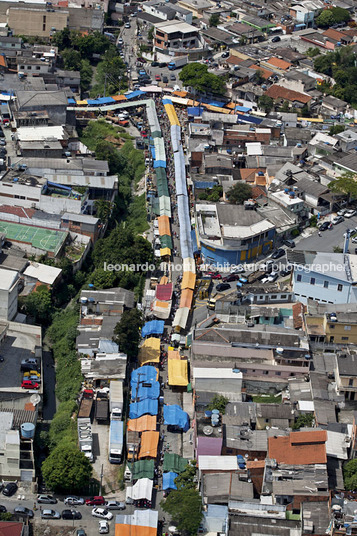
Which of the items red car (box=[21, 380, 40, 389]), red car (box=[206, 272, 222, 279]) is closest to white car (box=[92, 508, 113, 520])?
red car (box=[21, 380, 40, 389])

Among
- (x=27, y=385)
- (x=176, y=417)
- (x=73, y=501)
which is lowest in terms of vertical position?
(x=73, y=501)

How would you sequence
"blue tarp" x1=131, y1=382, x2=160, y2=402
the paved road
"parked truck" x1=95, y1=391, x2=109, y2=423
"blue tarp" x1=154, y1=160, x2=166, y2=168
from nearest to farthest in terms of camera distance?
"parked truck" x1=95, y1=391, x2=109, y2=423 < "blue tarp" x1=131, y1=382, x2=160, y2=402 < the paved road < "blue tarp" x1=154, y1=160, x2=166, y2=168

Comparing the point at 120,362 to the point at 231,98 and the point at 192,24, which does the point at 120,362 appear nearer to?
the point at 231,98

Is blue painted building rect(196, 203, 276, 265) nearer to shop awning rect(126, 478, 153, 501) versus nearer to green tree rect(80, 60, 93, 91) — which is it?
shop awning rect(126, 478, 153, 501)

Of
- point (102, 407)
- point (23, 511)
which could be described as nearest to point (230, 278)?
point (102, 407)

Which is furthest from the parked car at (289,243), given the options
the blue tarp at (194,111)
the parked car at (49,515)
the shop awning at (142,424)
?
the parked car at (49,515)

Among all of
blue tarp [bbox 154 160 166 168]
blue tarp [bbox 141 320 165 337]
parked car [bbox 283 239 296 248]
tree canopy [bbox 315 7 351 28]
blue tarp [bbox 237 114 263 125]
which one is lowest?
blue tarp [bbox 141 320 165 337]

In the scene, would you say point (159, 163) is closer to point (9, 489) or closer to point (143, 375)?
point (143, 375)
